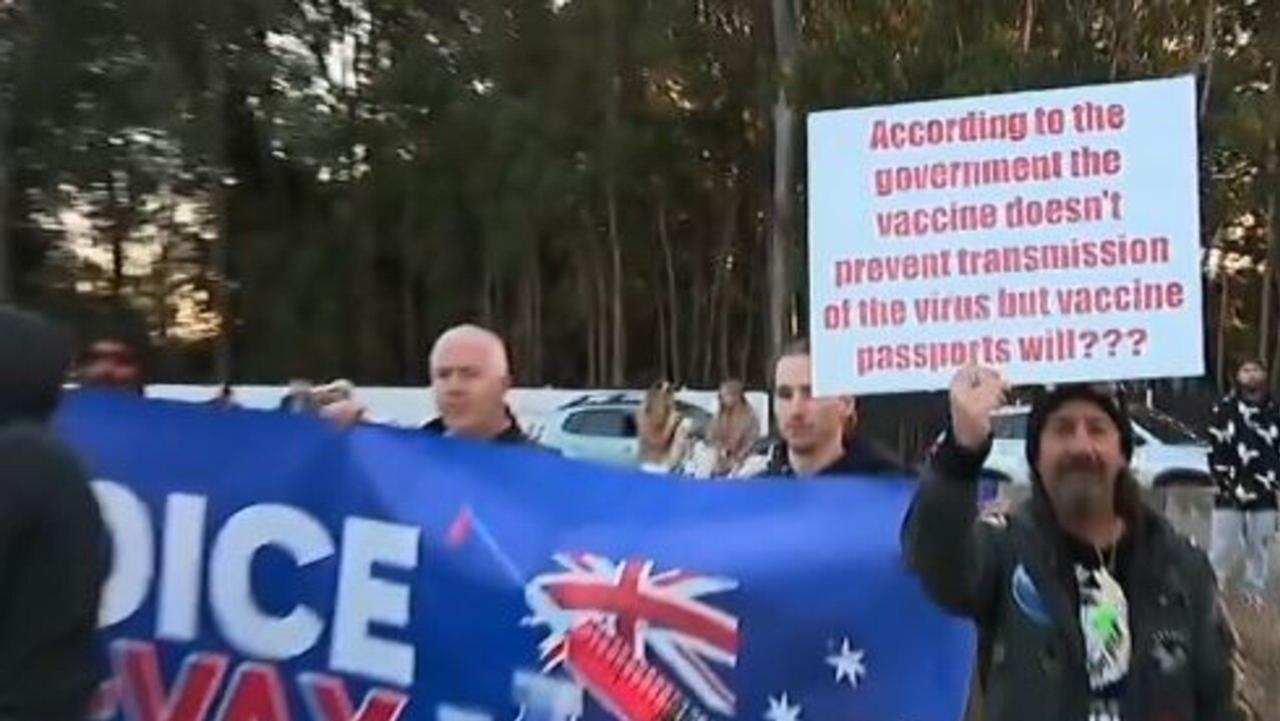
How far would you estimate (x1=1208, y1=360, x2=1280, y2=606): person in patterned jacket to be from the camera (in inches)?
517

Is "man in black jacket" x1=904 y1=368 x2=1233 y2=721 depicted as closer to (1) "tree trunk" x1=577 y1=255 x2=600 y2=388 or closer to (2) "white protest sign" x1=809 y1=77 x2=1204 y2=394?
(2) "white protest sign" x1=809 y1=77 x2=1204 y2=394

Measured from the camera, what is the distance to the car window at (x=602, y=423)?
22.4m

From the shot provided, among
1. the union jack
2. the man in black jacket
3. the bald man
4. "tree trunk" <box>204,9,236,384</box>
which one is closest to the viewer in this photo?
the man in black jacket

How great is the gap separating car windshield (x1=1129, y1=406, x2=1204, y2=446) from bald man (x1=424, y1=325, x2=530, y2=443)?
56.3 feet

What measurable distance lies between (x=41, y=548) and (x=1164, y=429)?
66.4 ft

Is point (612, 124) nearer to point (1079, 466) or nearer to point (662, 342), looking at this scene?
point (662, 342)

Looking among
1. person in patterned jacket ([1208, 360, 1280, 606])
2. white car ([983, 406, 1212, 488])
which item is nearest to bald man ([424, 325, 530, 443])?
person in patterned jacket ([1208, 360, 1280, 606])

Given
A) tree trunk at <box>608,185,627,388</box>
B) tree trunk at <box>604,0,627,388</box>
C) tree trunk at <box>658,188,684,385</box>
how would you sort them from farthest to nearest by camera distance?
tree trunk at <box>658,188,684,385</box> < tree trunk at <box>608,185,627,388</box> < tree trunk at <box>604,0,627,388</box>

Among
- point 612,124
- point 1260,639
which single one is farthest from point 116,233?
point 1260,639

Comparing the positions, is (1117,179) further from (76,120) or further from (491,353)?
(76,120)

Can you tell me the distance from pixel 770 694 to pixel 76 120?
3674cm

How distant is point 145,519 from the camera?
205 inches

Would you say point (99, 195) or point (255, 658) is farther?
point (99, 195)

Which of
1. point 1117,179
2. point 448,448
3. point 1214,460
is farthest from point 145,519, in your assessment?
point 1214,460
